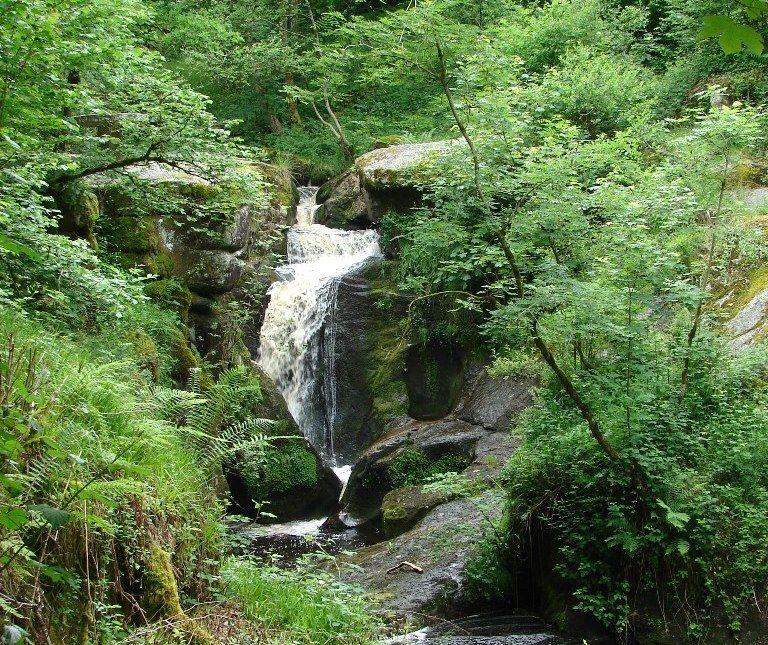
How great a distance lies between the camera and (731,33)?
1896mm

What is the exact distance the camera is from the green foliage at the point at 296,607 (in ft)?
14.6

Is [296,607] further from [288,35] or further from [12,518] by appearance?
[288,35]

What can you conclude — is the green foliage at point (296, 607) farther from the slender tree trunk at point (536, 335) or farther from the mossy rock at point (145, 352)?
the mossy rock at point (145, 352)

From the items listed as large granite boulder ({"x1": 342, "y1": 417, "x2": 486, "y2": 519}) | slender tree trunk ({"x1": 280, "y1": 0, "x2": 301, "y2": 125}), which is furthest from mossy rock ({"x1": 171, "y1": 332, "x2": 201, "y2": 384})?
slender tree trunk ({"x1": 280, "y1": 0, "x2": 301, "y2": 125})

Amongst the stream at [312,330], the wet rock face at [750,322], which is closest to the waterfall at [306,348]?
the stream at [312,330]

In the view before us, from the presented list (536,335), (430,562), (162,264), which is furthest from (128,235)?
(536,335)

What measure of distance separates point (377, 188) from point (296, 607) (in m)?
10.8

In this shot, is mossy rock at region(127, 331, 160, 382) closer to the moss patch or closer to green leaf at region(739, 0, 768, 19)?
the moss patch

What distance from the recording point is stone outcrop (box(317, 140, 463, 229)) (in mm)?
13984

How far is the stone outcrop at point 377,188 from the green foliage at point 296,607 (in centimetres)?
915

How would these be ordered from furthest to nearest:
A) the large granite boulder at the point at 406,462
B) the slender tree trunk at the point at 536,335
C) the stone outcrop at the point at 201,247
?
the large granite boulder at the point at 406,462
the stone outcrop at the point at 201,247
the slender tree trunk at the point at 536,335

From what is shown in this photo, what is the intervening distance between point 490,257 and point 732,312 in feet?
11.4

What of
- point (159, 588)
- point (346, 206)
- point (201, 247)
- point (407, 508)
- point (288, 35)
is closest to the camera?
point (159, 588)

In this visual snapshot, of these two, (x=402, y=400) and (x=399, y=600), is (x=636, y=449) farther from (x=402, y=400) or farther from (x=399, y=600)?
(x=402, y=400)
